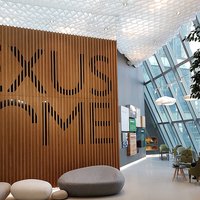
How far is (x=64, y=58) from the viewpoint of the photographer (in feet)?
28.9

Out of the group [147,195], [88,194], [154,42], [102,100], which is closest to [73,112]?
[102,100]

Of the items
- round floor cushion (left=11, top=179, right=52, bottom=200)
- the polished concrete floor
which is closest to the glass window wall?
the polished concrete floor

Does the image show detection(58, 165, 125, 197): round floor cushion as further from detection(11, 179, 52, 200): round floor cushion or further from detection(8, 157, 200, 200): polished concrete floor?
detection(11, 179, 52, 200): round floor cushion

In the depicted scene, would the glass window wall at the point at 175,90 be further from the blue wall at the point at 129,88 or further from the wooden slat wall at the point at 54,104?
the wooden slat wall at the point at 54,104

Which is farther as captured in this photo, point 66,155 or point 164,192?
point 66,155

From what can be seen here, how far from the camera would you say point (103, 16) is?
10.2 metres

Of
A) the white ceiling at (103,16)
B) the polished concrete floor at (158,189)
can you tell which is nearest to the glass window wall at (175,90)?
the white ceiling at (103,16)

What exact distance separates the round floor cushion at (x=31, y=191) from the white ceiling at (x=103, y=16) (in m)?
5.18

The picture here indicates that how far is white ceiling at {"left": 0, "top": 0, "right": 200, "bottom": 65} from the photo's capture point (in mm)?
9258

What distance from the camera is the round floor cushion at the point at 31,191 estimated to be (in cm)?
673

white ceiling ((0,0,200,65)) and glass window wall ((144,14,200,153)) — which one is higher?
white ceiling ((0,0,200,65))

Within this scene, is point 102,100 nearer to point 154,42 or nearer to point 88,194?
point 88,194

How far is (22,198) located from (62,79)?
3.37 metres

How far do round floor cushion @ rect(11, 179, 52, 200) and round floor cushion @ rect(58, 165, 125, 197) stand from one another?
1.69 ft
